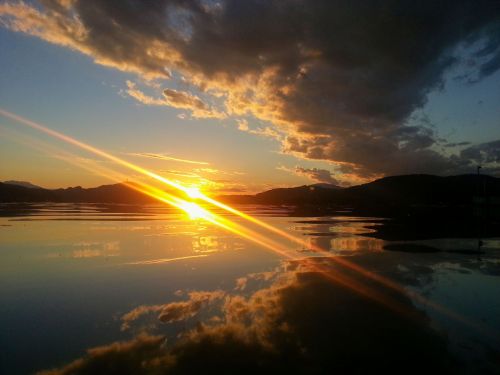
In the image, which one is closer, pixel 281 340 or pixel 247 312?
pixel 281 340

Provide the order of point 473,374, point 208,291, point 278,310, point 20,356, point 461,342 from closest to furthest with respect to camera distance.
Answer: point 473,374 < point 20,356 < point 461,342 < point 278,310 < point 208,291

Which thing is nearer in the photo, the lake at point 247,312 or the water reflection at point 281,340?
the water reflection at point 281,340

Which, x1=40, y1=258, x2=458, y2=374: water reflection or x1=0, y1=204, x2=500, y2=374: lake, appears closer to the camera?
x1=40, y1=258, x2=458, y2=374: water reflection

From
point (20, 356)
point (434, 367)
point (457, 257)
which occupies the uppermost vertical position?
point (457, 257)

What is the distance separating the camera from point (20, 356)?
891 centimetres

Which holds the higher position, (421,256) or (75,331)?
(421,256)

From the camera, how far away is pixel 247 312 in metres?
12.2

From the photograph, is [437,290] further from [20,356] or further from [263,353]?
[20,356]

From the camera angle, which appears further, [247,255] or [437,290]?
[247,255]

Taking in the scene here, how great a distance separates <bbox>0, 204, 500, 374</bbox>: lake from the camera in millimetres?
8761

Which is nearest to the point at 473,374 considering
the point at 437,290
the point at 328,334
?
the point at 328,334

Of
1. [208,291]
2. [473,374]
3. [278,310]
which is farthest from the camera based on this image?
[208,291]

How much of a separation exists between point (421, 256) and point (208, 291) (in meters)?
15.8

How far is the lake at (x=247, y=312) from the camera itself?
345 inches
